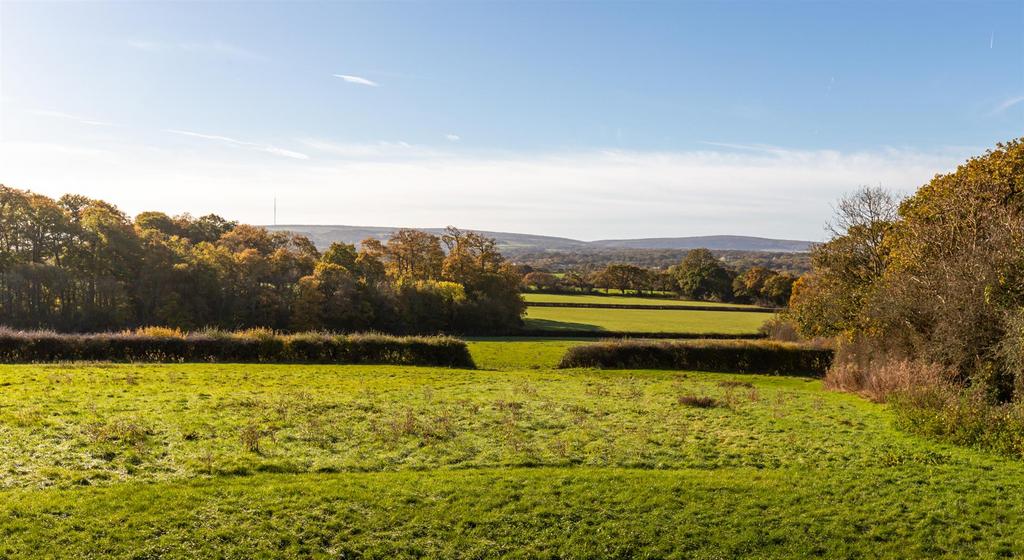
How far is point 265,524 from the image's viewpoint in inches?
426

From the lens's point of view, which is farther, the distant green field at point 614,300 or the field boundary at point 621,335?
the distant green field at point 614,300

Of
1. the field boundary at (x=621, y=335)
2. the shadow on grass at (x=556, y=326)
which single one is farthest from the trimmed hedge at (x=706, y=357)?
the shadow on grass at (x=556, y=326)

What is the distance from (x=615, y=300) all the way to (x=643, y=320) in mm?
23810

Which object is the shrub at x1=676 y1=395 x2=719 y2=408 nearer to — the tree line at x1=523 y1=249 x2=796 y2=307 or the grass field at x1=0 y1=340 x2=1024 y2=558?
the grass field at x1=0 y1=340 x2=1024 y2=558

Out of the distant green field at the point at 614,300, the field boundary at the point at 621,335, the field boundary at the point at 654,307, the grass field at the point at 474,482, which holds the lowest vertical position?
the field boundary at the point at 621,335

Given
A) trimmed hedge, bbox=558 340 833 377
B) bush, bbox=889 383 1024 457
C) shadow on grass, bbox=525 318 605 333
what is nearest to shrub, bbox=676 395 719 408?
bush, bbox=889 383 1024 457

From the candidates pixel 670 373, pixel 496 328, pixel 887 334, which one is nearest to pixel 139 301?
pixel 496 328

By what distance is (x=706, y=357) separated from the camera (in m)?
41.3

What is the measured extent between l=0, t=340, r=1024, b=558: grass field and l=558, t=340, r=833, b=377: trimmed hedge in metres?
19.3

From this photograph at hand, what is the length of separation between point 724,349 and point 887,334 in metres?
12.4

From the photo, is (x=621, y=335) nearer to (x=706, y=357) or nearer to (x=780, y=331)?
(x=780, y=331)

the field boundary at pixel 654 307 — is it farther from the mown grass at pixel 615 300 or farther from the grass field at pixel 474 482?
the grass field at pixel 474 482

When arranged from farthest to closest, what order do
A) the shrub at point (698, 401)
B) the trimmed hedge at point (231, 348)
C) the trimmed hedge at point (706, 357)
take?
the trimmed hedge at point (706, 357) → the trimmed hedge at point (231, 348) → the shrub at point (698, 401)

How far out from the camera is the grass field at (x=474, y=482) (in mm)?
10609
